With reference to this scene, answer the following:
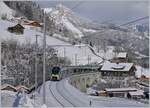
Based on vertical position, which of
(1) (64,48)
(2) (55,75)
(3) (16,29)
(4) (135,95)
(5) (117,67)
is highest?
(3) (16,29)

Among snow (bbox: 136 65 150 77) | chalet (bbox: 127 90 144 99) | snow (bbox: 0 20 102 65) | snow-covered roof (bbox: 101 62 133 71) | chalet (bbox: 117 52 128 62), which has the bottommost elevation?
chalet (bbox: 127 90 144 99)

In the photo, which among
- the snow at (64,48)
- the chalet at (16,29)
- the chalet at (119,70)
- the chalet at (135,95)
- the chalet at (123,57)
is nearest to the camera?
the chalet at (135,95)

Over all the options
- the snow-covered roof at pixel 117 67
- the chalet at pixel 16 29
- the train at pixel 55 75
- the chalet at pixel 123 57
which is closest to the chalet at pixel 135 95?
the train at pixel 55 75

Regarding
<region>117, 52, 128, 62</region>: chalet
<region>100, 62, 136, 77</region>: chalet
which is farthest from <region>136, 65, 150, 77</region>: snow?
<region>117, 52, 128, 62</region>: chalet

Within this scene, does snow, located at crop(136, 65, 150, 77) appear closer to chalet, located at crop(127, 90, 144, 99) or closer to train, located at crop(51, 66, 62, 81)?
chalet, located at crop(127, 90, 144, 99)

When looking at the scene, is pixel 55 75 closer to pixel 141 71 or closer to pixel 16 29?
pixel 16 29

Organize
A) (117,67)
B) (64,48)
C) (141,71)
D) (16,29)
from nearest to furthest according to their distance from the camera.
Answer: (117,67), (141,71), (16,29), (64,48)

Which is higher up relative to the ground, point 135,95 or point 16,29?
point 16,29

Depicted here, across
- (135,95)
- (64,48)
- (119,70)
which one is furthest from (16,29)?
(135,95)

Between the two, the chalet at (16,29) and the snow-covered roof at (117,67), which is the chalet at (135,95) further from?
the chalet at (16,29)

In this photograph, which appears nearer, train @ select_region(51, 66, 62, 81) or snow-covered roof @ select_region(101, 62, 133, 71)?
train @ select_region(51, 66, 62, 81)

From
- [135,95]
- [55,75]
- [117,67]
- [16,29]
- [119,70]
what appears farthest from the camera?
[16,29]

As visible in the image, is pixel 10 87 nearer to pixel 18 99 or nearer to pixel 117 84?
pixel 18 99

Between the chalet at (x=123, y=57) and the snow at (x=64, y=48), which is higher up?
the snow at (x=64, y=48)
